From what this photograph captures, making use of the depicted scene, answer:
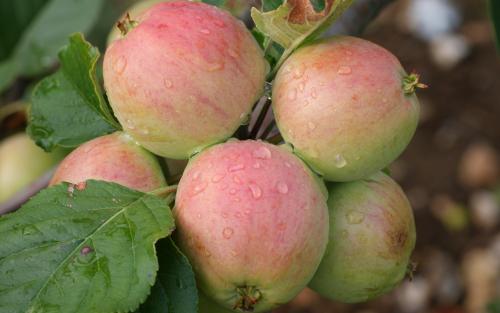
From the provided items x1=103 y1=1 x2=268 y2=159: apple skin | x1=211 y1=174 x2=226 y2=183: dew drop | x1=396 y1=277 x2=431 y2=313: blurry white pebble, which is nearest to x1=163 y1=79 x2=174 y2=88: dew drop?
x1=103 y1=1 x2=268 y2=159: apple skin

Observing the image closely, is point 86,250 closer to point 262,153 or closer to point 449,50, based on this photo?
point 262,153

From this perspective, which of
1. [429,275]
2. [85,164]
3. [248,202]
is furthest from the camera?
[429,275]

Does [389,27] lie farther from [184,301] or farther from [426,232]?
[184,301]

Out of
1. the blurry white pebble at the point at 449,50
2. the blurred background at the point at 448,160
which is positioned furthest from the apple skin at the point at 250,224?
the blurry white pebble at the point at 449,50

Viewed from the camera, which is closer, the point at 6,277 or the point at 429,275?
the point at 6,277

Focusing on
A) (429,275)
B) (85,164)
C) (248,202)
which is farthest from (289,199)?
(429,275)

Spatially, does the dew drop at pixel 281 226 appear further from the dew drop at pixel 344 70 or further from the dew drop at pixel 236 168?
the dew drop at pixel 344 70
